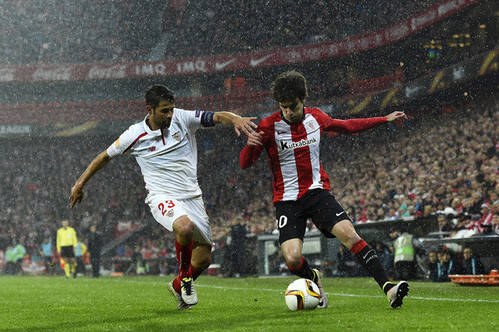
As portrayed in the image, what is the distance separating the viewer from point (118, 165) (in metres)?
37.3

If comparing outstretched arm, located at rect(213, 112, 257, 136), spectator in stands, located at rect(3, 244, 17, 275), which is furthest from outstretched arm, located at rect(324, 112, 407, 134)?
spectator in stands, located at rect(3, 244, 17, 275)

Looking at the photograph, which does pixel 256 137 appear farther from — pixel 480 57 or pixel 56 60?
pixel 56 60

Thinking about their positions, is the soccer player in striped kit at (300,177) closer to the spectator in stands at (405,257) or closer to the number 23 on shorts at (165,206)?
the number 23 on shorts at (165,206)

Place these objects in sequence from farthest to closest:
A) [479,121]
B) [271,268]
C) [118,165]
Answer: [118,165], [479,121], [271,268]

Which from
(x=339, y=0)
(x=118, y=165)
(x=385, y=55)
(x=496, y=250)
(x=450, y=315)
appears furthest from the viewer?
(x=118, y=165)

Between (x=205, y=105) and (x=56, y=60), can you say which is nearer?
(x=205, y=105)

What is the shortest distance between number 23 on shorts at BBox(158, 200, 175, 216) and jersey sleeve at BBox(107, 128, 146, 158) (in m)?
0.62

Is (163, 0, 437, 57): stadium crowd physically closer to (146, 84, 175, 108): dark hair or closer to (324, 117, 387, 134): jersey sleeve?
(324, 117, 387, 134): jersey sleeve

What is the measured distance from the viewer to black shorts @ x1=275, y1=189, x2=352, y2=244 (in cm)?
541

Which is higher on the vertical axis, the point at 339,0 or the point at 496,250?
the point at 339,0

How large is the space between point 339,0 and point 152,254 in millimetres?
15673

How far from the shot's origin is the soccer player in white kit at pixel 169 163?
5.74 m

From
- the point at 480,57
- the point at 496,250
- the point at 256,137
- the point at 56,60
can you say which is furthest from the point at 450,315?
the point at 56,60

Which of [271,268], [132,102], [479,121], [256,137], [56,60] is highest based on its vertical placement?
[56,60]
